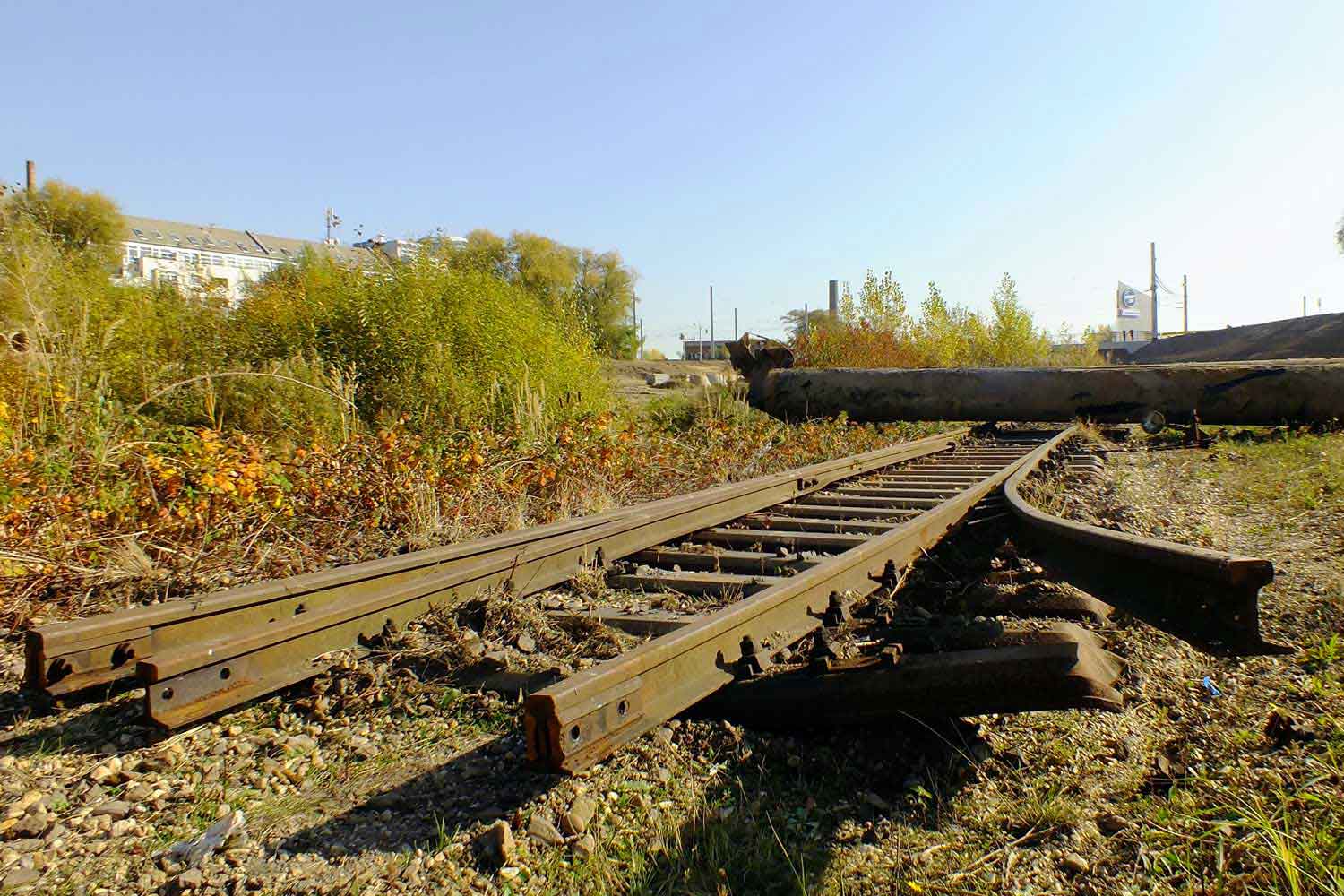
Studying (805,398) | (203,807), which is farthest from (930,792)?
(805,398)

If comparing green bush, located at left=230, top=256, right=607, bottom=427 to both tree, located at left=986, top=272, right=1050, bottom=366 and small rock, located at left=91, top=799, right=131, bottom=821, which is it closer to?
small rock, located at left=91, top=799, right=131, bottom=821

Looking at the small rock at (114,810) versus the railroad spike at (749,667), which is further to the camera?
the railroad spike at (749,667)

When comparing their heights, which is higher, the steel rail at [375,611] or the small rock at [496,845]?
the steel rail at [375,611]

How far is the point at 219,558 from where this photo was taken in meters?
4.12

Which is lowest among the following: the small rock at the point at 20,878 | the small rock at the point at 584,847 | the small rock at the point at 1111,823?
the small rock at the point at 1111,823

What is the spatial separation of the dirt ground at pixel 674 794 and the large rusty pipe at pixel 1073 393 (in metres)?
9.12

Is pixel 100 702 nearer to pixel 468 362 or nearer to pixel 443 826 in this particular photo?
pixel 443 826

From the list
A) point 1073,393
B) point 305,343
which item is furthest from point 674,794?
point 1073,393

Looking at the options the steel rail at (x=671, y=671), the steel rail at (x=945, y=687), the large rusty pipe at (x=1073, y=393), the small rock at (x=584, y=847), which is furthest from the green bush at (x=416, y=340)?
the small rock at (x=584, y=847)

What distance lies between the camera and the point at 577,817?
2.12m

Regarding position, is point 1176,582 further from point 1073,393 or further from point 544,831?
point 1073,393

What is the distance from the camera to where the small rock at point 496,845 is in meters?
1.99

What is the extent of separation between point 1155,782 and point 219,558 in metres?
3.74

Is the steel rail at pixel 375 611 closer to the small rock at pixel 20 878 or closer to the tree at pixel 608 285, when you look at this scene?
the small rock at pixel 20 878
